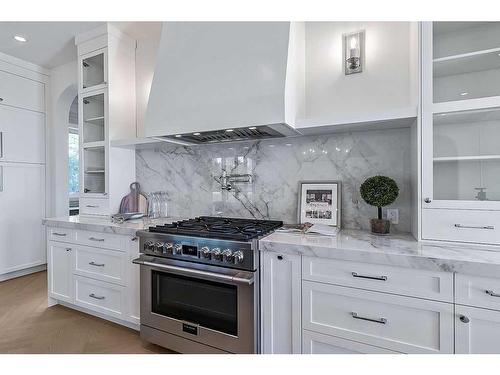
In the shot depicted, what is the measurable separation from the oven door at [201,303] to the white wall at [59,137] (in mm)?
2800

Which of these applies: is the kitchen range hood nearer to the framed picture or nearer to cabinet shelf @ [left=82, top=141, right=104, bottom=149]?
the framed picture

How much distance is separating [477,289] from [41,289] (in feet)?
13.5

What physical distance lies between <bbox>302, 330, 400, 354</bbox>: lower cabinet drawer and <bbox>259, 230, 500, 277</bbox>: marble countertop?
0.45m

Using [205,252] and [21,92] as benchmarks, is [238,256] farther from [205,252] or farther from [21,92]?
[21,92]


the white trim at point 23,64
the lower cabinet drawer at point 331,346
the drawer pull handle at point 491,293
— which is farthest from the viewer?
the white trim at point 23,64

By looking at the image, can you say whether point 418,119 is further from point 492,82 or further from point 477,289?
point 477,289

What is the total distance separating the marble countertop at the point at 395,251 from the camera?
1.23 metres

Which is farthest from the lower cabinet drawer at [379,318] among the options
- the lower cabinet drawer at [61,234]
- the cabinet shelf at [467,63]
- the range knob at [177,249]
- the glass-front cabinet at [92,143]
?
the glass-front cabinet at [92,143]

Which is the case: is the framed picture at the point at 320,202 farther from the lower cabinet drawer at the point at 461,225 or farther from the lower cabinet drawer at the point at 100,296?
the lower cabinet drawer at the point at 100,296
